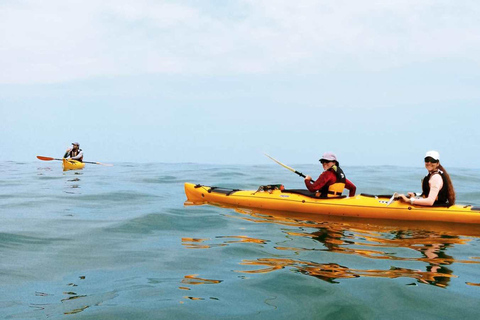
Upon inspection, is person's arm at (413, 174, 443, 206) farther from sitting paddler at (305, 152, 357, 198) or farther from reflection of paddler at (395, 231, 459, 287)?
sitting paddler at (305, 152, 357, 198)

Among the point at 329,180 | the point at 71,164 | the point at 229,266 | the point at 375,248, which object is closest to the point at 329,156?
the point at 329,180

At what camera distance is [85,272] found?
193 inches

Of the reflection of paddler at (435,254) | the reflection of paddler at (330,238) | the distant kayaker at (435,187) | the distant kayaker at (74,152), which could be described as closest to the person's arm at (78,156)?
the distant kayaker at (74,152)

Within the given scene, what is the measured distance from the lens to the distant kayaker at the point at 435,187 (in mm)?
7676

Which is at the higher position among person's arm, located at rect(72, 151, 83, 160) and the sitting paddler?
person's arm, located at rect(72, 151, 83, 160)

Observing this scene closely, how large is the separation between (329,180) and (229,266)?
4.17 m

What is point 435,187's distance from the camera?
786 cm

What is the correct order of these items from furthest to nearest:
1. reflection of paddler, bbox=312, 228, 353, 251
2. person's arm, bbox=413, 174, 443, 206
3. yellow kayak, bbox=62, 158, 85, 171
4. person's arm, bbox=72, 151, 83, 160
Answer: person's arm, bbox=72, 151, 83, 160
yellow kayak, bbox=62, 158, 85, 171
person's arm, bbox=413, 174, 443, 206
reflection of paddler, bbox=312, 228, 353, 251

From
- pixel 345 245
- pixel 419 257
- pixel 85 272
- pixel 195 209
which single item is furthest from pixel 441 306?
pixel 195 209

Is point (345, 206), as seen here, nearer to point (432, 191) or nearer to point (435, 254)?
point (432, 191)

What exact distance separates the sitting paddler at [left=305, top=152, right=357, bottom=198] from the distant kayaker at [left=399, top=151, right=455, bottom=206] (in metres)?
1.24

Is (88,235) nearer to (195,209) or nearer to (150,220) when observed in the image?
(150,220)

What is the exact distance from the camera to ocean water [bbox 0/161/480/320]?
12.6ft

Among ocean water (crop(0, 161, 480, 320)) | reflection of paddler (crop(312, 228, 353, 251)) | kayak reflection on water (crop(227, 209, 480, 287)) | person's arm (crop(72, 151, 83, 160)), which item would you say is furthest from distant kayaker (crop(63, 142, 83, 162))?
reflection of paddler (crop(312, 228, 353, 251))
